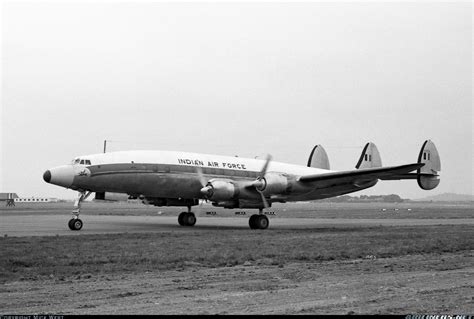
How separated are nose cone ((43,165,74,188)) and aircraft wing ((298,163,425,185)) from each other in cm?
1094

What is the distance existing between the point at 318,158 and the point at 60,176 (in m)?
17.4

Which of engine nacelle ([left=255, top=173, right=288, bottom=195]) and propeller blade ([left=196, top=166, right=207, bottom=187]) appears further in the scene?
propeller blade ([left=196, top=166, right=207, bottom=187])

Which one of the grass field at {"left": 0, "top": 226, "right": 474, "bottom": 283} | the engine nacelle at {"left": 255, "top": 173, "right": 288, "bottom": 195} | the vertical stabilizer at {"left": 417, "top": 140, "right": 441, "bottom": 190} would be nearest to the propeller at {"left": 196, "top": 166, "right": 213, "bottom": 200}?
the engine nacelle at {"left": 255, "top": 173, "right": 288, "bottom": 195}

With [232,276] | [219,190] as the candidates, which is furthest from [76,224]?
[232,276]

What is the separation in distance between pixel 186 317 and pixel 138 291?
101 inches

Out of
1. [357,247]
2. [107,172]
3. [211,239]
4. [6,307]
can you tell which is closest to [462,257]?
[357,247]

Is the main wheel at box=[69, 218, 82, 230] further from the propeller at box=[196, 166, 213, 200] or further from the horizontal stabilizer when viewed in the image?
the horizontal stabilizer

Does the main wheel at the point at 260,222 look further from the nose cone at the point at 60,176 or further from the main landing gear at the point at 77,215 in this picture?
the nose cone at the point at 60,176

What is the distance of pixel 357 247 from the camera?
1752 centimetres

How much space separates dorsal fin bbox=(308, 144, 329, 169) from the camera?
35875mm

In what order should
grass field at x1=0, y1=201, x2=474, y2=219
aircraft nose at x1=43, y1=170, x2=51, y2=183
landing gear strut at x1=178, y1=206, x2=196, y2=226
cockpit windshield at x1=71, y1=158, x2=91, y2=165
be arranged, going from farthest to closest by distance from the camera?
grass field at x1=0, y1=201, x2=474, y2=219 < landing gear strut at x1=178, y1=206, x2=196, y2=226 < cockpit windshield at x1=71, y1=158, x2=91, y2=165 < aircraft nose at x1=43, y1=170, x2=51, y2=183

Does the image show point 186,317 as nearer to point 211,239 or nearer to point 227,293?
point 227,293

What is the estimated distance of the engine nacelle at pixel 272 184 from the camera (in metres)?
26.8

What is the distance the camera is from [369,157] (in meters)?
34.6
